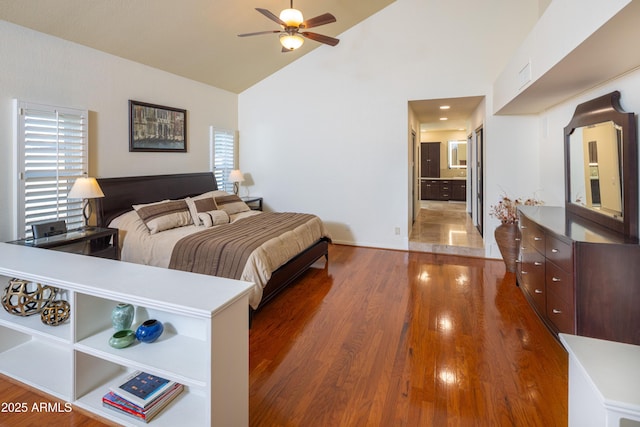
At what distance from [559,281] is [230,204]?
4003mm

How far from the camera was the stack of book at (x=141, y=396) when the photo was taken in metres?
1.61

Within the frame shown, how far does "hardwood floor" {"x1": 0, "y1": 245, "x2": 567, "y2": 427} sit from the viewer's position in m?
1.85

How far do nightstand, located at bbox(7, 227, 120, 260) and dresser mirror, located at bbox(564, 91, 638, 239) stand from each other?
451cm

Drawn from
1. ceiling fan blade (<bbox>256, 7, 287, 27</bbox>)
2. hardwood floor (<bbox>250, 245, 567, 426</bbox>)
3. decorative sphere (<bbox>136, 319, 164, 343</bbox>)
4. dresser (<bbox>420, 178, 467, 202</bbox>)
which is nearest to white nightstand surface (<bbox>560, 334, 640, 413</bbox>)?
hardwood floor (<bbox>250, 245, 567, 426</bbox>)

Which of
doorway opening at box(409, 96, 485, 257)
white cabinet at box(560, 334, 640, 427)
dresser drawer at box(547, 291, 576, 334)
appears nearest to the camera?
white cabinet at box(560, 334, 640, 427)

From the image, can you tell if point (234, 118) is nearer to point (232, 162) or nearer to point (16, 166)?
point (232, 162)

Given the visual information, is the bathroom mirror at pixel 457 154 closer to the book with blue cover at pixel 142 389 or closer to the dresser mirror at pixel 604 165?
the dresser mirror at pixel 604 165

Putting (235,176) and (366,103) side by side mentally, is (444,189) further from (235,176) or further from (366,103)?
(235,176)

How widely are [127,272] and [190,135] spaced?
12.9 feet

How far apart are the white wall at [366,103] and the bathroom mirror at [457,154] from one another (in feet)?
20.2

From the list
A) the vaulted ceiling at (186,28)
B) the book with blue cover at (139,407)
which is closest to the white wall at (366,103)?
the vaulted ceiling at (186,28)

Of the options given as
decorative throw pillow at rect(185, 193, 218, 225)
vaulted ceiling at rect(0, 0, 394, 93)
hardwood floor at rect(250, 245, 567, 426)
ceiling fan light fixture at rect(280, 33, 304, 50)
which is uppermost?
vaulted ceiling at rect(0, 0, 394, 93)

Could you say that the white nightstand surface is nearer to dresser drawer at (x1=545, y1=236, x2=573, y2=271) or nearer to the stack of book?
dresser drawer at (x1=545, y1=236, x2=573, y2=271)

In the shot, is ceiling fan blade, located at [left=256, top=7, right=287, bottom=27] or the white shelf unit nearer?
the white shelf unit
